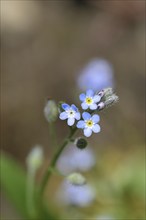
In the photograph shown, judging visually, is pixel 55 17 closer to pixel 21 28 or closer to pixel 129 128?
pixel 21 28

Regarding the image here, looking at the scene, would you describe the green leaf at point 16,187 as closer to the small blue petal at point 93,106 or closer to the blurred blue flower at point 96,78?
the blurred blue flower at point 96,78

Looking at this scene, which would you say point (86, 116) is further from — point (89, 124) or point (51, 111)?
point (51, 111)

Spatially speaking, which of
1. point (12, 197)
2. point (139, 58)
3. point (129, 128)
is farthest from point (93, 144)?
point (12, 197)

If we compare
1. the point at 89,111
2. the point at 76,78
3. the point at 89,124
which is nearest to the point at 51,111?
the point at 89,111

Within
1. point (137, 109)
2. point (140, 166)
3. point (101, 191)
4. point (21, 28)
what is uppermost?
point (21, 28)

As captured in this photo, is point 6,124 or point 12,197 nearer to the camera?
point 12,197

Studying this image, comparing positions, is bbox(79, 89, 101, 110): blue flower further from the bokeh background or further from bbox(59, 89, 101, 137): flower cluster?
the bokeh background

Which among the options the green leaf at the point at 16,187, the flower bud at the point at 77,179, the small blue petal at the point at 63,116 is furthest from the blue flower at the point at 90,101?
the green leaf at the point at 16,187
